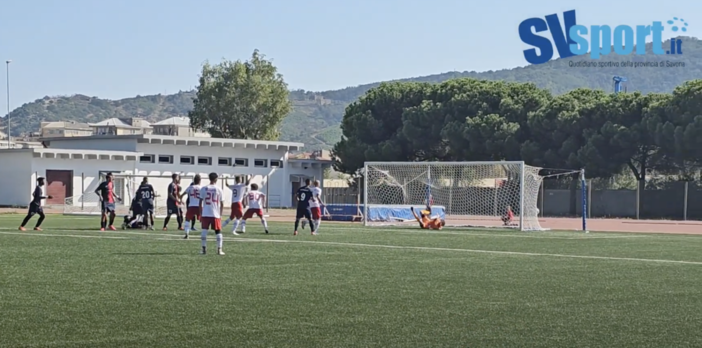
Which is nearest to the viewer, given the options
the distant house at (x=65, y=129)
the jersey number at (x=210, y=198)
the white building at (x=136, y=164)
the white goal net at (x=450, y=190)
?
the jersey number at (x=210, y=198)

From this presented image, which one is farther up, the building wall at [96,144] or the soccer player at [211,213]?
the building wall at [96,144]

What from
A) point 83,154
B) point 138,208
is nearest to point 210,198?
point 138,208

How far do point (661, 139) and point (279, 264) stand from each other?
41.2m

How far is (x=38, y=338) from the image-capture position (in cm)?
923

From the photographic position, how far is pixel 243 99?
7994 centimetres

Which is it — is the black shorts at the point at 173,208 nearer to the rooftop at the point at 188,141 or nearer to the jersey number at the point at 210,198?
the jersey number at the point at 210,198

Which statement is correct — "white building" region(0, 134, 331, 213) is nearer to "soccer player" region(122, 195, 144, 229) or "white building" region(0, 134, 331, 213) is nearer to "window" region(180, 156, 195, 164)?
"window" region(180, 156, 195, 164)

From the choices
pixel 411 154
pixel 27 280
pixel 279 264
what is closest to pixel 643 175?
pixel 411 154

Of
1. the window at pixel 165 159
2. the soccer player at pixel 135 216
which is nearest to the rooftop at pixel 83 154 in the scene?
the window at pixel 165 159

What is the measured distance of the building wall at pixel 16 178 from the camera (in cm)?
5634

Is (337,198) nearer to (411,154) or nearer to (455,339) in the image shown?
(411,154)

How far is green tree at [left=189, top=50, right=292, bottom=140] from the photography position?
7988 cm

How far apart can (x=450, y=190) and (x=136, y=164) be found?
25.3 meters

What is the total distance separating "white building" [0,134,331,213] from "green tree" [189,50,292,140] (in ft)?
31.8
